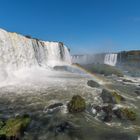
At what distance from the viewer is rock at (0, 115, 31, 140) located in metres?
11.5

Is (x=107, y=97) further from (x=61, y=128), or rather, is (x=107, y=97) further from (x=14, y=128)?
(x=14, y=128)

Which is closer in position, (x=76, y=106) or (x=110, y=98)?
(x=76, y=106)

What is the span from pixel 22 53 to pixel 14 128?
20.8 meters

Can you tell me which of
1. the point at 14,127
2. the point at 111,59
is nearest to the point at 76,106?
the point at 14,127

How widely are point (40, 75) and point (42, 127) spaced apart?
17677 mm

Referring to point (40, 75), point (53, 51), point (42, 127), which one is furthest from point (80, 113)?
point (53, 51)

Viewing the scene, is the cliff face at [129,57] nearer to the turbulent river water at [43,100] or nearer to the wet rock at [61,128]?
the turbulent river water at [43,100]

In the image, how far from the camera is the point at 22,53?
105ft

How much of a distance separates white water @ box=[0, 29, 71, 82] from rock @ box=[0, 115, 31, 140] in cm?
Answer: 1246

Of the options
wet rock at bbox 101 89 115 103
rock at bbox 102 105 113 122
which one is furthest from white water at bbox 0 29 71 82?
rock at bbox 102 105 113 122

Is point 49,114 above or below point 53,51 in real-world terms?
below

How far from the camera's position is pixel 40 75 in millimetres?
30641

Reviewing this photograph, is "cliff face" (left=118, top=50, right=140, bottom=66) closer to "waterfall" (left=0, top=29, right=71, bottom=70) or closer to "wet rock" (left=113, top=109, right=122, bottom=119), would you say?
"waterfall" (left=0, top=29, right=71, bottom=70)

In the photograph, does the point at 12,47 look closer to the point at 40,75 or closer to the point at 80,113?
the point at 40,75
